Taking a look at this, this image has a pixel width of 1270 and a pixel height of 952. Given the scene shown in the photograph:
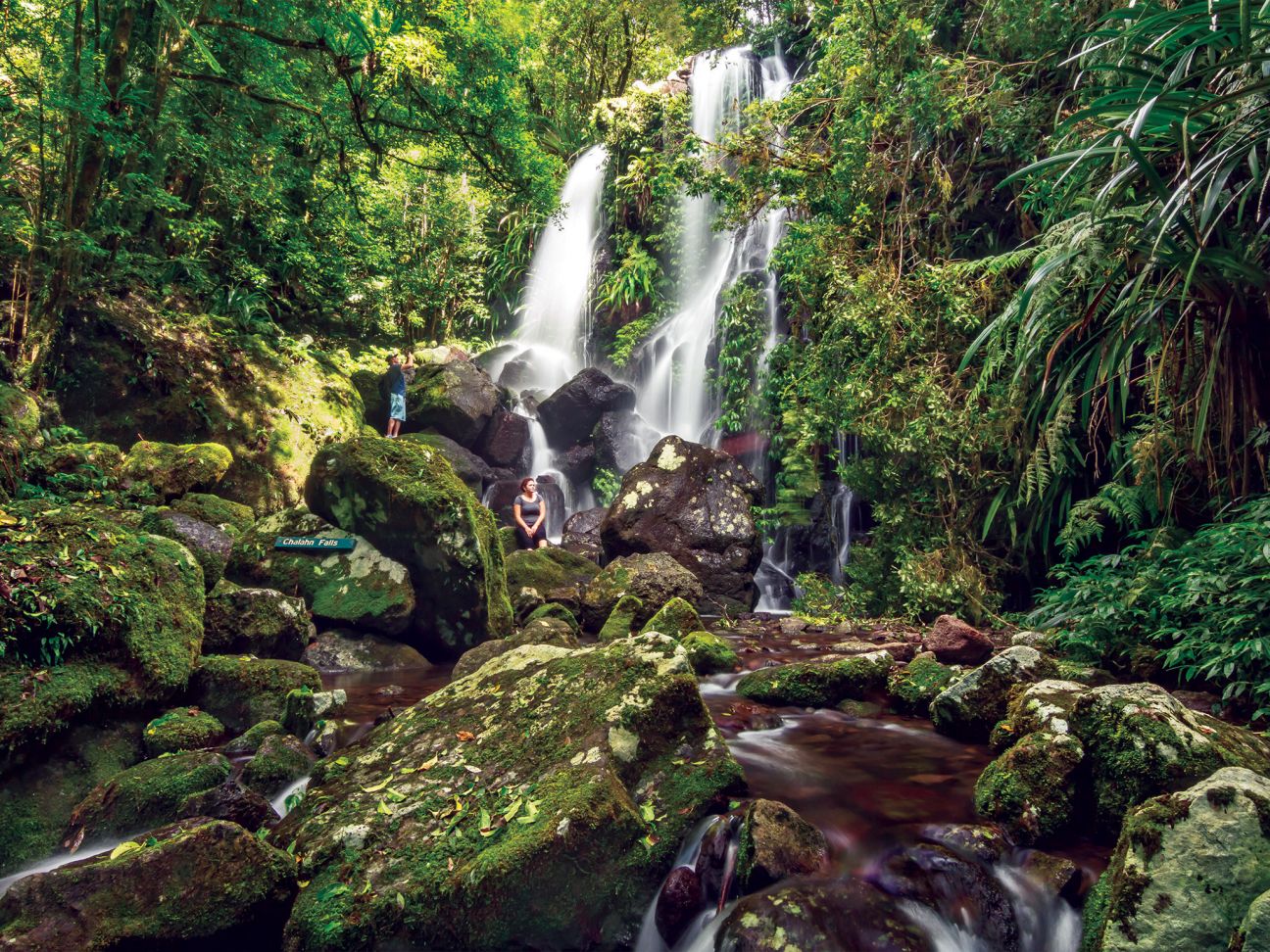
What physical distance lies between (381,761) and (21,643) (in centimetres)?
215

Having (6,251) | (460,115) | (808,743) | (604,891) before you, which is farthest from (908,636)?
(6,251)

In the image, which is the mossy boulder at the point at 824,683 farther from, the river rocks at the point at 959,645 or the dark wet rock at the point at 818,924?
the dark wet rock at the point at 818,924

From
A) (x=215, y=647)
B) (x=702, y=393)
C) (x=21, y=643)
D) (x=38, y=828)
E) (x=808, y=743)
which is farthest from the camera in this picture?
(x=702, y=393)

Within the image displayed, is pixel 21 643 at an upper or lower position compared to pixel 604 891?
upper

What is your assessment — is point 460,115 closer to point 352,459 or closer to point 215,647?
point 352,459

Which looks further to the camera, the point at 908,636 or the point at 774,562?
the point at 774,562

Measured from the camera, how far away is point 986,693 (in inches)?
167

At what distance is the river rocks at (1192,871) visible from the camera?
206cm

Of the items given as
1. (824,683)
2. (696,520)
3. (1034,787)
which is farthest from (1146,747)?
(696,520)

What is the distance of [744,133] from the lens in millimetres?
10078

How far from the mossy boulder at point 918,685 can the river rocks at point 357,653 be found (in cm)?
435

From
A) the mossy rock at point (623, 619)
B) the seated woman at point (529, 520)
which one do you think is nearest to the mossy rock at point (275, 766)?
the mossy rock at point (623, 619)

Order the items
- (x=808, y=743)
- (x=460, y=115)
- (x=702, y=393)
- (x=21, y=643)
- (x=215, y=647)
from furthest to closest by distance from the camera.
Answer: (x=702, y=393) → (x=460, y=115) → (x=215, y=647) → (x=808, y=743) → (x=21, y=643)

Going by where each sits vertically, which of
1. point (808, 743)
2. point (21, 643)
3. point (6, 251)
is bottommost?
point (808, 743)
